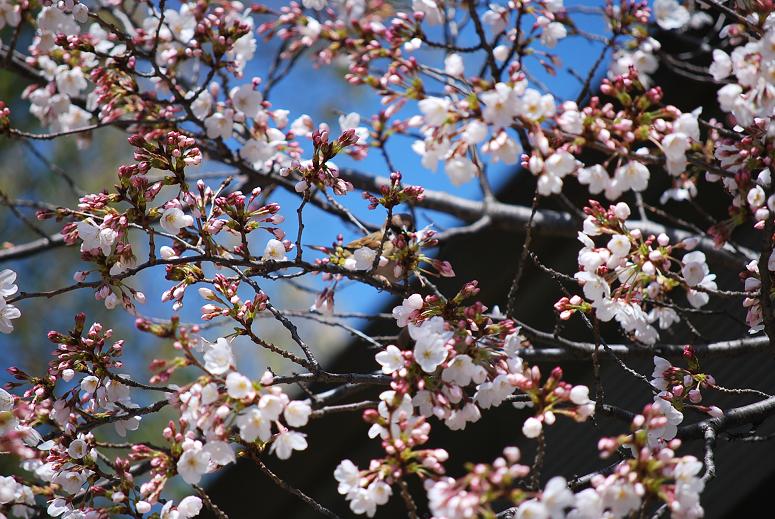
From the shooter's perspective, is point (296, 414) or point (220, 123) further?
point (220, 123)

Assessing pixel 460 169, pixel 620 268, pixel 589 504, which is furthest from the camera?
pixel 620 268

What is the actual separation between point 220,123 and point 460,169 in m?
1.10

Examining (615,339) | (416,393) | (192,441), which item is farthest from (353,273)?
(615,339)

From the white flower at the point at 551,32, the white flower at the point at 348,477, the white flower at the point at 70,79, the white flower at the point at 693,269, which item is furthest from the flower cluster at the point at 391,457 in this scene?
the white flower at the point at 70,79

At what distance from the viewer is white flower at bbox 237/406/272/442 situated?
1.38 metres

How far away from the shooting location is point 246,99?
2.40m

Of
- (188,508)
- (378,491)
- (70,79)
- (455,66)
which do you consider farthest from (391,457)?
(70,79)

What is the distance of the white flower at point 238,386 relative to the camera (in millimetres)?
1346

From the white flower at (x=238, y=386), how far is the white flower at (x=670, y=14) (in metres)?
2.10

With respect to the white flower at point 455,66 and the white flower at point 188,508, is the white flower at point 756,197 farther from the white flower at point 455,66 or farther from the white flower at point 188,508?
the white flower at point 188,508

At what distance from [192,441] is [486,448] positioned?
1.81 metres

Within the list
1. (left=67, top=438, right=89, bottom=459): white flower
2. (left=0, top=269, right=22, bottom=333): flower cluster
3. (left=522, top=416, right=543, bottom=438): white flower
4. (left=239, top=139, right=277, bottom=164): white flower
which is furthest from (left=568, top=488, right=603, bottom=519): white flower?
(left=239, top=139, right=277, bottom=164): white flower

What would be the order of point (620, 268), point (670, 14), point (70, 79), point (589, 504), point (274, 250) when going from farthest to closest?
point (670, 14) < point (70, 79) < point (274, 250) < point (620, 268) < point (589, 504)

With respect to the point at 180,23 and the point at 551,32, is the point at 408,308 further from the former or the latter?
the point at 180,23
